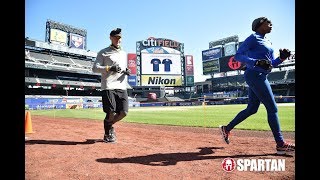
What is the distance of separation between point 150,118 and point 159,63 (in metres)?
50.6

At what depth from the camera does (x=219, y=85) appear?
63344 millimetres

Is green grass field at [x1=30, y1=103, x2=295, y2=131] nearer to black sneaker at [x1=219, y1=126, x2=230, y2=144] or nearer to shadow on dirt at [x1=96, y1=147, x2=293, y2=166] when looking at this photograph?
black sneaker at [x1=219, y1=126, x2=230, y2=144]

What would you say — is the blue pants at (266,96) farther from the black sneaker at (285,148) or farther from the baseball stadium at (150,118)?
the baseball stadium at (150,118)

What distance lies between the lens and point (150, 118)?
1295 centimetres

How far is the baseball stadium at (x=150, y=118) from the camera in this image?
2.63 meters

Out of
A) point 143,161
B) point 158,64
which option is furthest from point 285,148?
point 158,64

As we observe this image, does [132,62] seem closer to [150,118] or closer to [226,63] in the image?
[226,63]

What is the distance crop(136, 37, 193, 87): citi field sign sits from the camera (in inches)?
2448

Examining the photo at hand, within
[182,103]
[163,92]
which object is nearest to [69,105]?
[182,103]

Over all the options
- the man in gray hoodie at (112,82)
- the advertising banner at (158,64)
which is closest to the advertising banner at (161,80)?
the advertising banner at (158,64)

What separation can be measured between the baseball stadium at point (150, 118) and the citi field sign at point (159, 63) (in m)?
0.25

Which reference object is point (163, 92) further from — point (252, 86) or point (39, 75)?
point (252, 86)
